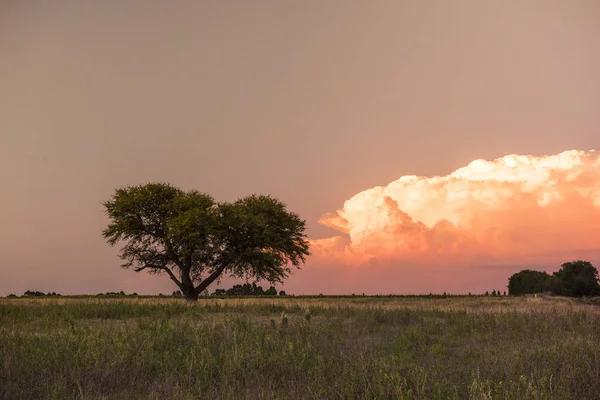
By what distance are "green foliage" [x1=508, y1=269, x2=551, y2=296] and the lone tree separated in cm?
5787

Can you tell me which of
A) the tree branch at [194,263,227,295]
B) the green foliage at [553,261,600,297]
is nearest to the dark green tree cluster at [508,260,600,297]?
the green foliage at [553,261,600,297]

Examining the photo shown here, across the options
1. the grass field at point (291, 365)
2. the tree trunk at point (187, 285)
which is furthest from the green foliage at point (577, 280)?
the grass field at point (291, 365)

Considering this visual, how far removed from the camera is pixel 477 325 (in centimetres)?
1653

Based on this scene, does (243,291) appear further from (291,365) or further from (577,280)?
(291,365)

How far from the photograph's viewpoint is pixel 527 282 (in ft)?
313

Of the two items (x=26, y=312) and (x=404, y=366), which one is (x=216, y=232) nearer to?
(x=26, y=312)

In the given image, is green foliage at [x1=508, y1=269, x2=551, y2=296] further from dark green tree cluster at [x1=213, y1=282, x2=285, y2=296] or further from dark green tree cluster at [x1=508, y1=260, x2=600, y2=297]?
dark green tree cluster at [x1=213, y1=282, x2=285, y2=296]

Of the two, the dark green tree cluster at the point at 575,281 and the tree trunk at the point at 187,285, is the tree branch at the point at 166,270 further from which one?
the dark green tree cluster at the point at 575,281

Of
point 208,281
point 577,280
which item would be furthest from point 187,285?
point 577,280

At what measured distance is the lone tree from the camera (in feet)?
138

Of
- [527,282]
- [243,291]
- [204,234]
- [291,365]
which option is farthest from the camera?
[527,282]

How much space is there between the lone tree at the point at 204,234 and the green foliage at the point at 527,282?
57872 millimetres

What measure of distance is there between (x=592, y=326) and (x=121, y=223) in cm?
3612

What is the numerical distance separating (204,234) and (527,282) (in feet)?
249
